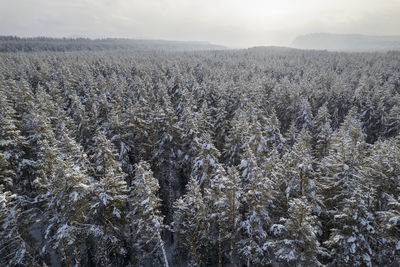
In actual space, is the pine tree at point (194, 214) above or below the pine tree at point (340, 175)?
below

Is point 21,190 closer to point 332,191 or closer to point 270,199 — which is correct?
point 270,199

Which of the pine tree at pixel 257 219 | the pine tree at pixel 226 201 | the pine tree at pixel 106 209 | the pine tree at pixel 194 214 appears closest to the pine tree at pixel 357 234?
the pine tree at pixel 257 219

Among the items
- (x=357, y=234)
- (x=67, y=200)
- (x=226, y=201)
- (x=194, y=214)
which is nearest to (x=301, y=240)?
(x=357, y=234)

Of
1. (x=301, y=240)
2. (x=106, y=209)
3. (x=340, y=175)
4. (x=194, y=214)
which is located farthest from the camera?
(x=340, y=175)

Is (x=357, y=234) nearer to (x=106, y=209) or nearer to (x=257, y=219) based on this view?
(x=257, y=219)

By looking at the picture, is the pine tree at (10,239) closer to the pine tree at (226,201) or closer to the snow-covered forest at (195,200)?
the snow-covered forest at (195,200)

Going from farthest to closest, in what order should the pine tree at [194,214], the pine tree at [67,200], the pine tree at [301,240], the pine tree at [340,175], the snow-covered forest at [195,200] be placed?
the pine tree at [340,175] → the pine tree at [194,214] → the pine tree at [67,200] → the snow-covered forest at [195,200] → the pine tree at [301,240]

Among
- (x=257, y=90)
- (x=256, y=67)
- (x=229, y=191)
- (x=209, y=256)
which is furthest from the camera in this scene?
(x=256, y=67)

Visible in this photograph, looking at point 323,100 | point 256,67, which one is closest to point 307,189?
point 323,100

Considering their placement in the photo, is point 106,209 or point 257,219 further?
point 106,209

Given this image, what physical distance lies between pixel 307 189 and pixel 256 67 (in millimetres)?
92547

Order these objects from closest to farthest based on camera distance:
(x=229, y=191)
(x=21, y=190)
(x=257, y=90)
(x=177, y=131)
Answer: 1. (x=229, y=191)
2. (x=21, y=190)
3. (x=177, y=131)
4. (x=257, y=90)

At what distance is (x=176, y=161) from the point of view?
2795 cm

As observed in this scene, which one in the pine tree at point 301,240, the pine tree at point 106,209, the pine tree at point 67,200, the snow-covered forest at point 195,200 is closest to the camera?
the pine tree at point 301,240
